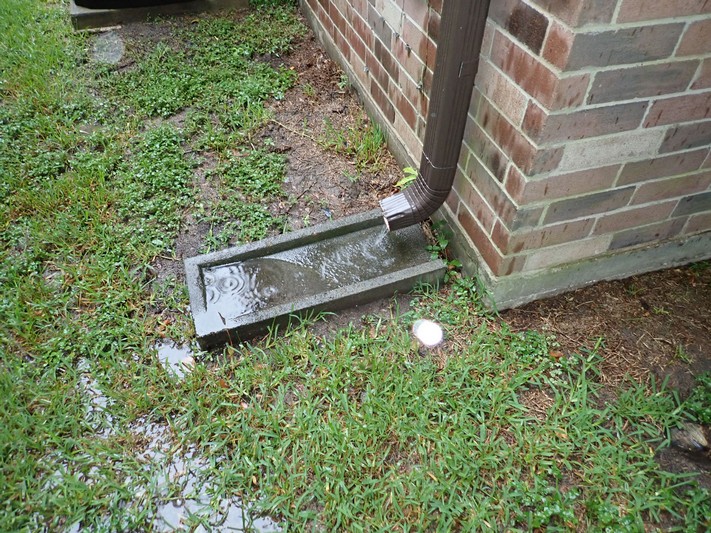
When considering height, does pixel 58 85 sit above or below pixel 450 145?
below

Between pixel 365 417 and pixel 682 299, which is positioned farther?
pixel 682 299

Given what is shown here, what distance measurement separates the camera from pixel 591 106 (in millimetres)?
1724

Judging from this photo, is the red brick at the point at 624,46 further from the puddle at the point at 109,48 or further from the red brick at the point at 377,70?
the puddle at the point at 109,48

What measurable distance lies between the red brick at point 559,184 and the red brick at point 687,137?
0.23 meters

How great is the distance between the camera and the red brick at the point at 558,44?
1541 millimetres

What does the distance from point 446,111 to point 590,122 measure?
574 millimetres

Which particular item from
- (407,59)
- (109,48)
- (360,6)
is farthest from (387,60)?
(109,48)

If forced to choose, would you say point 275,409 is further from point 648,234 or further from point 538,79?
point 648,234

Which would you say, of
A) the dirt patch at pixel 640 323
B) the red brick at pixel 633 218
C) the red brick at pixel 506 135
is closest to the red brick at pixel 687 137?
the red brick at pixel 633 218

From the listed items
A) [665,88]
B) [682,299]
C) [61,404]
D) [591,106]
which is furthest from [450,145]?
[61,404]

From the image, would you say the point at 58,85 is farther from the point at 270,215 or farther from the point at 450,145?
the point at 450,145

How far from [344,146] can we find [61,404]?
86.8 inches

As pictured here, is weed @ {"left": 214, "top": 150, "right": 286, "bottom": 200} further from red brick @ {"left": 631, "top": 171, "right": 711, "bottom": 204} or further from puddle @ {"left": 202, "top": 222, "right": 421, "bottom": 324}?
red brick @ {"left": 631, "top": 171, "right": 711, "bottom": 204}

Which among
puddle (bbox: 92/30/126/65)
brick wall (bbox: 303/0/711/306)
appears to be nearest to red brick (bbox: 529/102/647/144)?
brick wall (bbox: 303/0/711/306)
